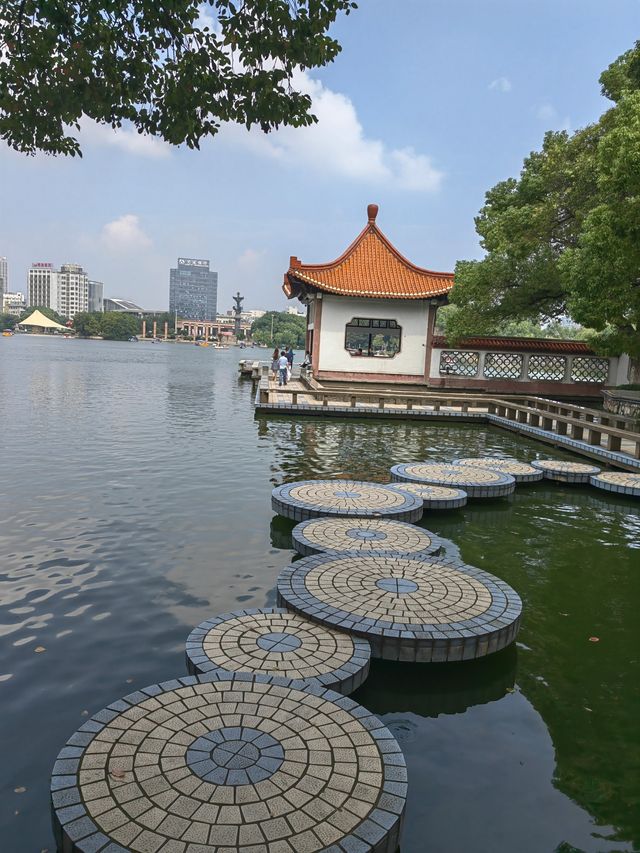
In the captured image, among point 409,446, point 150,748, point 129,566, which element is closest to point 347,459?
point 409,446

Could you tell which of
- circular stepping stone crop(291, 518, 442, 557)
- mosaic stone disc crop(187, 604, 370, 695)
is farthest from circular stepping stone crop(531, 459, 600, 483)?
mosaic stone disc crop(187, 604, 370, 695)

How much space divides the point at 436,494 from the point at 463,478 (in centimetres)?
144

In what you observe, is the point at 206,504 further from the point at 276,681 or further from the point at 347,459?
the point at 276,681

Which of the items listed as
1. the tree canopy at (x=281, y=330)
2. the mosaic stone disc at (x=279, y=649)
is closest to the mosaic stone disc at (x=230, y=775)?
the mosaic stone disc at (x=279, y=649)

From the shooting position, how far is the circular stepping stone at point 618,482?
35.4 ft

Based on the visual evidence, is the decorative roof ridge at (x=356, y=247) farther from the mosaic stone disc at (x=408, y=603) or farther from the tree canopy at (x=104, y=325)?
the tree canopy at (x=104, y=325)

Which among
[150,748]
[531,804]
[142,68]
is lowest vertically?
Result: [531,804]

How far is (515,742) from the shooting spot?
4137 millimetres

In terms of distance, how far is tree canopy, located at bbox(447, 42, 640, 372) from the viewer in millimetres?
14398

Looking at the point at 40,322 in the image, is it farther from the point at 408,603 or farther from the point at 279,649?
the point at 279,649

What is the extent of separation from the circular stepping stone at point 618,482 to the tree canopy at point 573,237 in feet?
19.2

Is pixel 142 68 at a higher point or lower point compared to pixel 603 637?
higher

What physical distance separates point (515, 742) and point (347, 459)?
929 centimetres

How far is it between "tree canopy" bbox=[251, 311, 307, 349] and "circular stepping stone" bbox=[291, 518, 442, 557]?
424 ft
